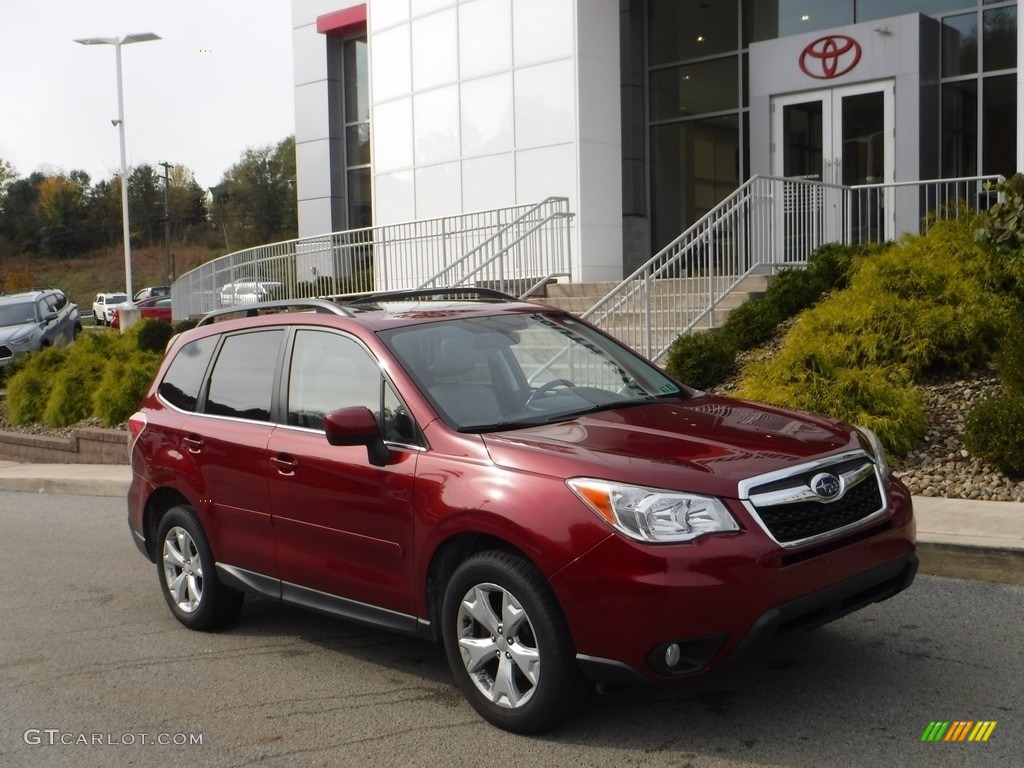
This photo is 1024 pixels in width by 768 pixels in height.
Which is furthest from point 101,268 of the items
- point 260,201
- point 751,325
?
point 751,325

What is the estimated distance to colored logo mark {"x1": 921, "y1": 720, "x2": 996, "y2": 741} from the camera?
4383 mm

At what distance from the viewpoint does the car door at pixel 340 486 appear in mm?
5043

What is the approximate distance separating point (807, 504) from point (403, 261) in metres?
17.3

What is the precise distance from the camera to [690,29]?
21.5 m

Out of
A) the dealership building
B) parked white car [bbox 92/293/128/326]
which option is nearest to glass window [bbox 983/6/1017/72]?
the dealership building

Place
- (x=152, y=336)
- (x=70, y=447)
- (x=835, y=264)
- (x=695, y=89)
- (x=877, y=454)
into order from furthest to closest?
1. (x=695, y=89)
2. (x=152, y=336)
3. (x=70, y=447)
4. (x=835, y=264)
5. (x=877, y=454)

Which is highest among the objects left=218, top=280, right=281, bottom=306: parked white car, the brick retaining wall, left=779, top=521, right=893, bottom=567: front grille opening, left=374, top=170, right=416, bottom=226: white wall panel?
left=374, top=170, right=416, bottom=226: white wall panel

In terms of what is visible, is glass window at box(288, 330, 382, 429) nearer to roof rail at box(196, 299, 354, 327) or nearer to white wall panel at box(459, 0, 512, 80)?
roof rail at box(196, 299, 354, 327)

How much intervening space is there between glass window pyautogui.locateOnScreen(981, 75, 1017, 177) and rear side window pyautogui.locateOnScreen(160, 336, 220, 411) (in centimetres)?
1492

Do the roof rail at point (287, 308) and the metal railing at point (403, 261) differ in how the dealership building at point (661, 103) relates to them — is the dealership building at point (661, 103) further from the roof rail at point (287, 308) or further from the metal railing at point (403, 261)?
the roof rail at point (287, 308)

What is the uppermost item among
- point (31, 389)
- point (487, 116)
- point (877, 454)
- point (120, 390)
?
point (487, 116)

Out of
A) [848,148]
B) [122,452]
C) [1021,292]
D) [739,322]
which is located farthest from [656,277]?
[122,452]

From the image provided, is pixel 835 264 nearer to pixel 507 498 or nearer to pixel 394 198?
pixel 507 498

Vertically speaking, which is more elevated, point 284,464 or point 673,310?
point 673,310
